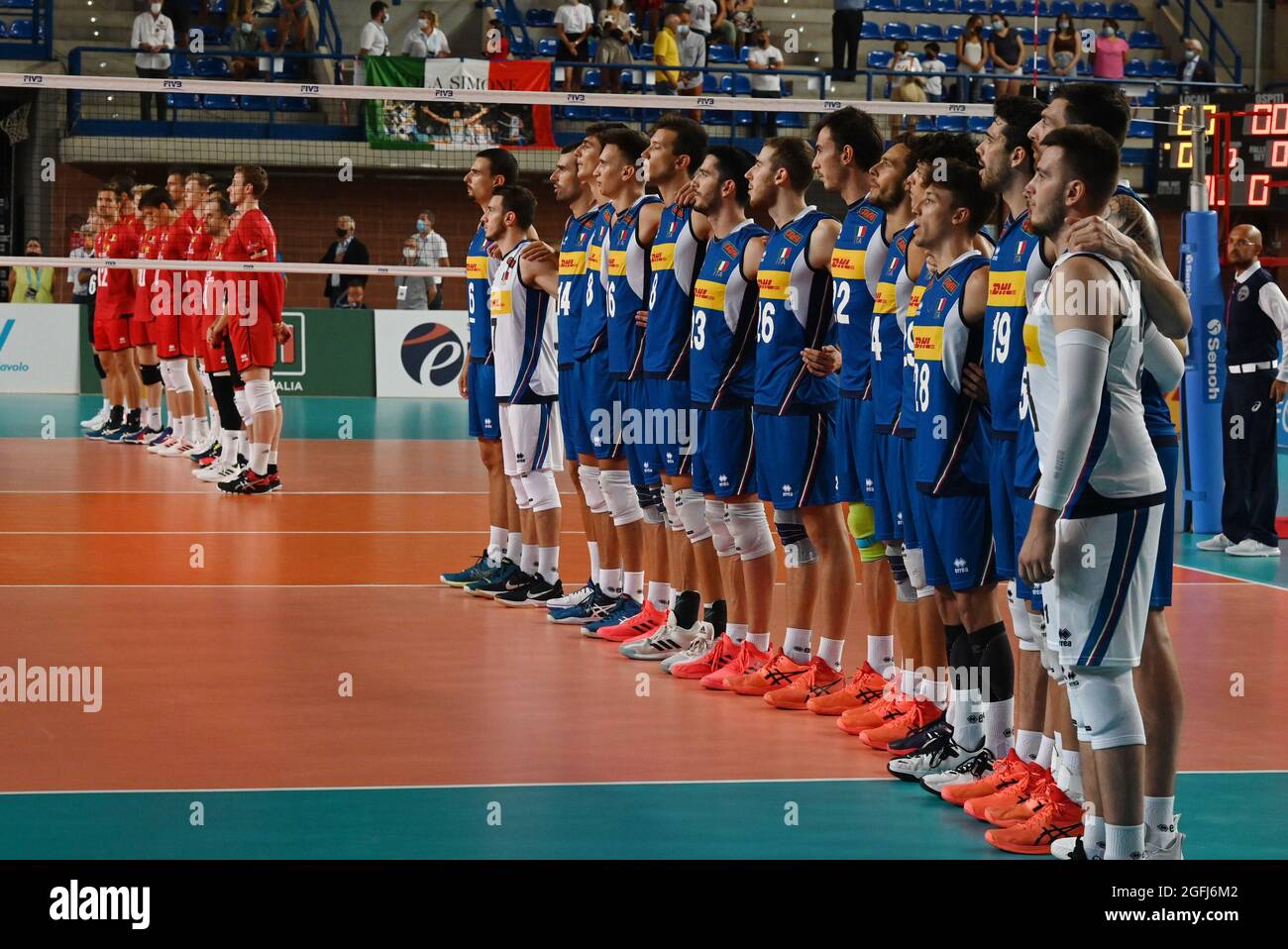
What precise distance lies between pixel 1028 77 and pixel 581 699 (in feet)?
61.1

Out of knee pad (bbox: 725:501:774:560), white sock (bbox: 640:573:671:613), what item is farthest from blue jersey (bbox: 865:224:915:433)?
white sock (bbox: 640:573:671:613)

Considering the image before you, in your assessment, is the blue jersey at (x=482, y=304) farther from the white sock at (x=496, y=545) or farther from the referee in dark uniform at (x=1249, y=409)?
the referee in dark uniform at (x=1249, y=409)

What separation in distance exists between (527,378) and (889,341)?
3.47 m

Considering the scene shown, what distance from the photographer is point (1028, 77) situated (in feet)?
78.1

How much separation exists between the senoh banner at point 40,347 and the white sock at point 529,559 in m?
14.8

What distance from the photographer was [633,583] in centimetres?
914

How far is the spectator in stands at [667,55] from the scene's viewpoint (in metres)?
26.6

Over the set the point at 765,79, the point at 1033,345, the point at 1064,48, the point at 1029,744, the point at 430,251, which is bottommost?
the point at 1029,744

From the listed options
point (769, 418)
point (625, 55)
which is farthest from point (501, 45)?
point (769, 418)

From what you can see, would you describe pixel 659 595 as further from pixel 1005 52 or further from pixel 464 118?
pixel 1005 52

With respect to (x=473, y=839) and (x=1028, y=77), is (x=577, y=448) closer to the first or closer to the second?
(x=473, y=839)

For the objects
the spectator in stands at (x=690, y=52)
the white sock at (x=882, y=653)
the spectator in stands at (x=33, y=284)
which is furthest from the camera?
the spectator in stands at (x=690, y=52)

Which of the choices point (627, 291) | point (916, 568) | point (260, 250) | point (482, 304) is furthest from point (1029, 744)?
point (260, 250)

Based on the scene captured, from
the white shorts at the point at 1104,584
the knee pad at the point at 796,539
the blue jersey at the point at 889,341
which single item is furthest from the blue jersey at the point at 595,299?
the white shorts at the point at 1104,584
